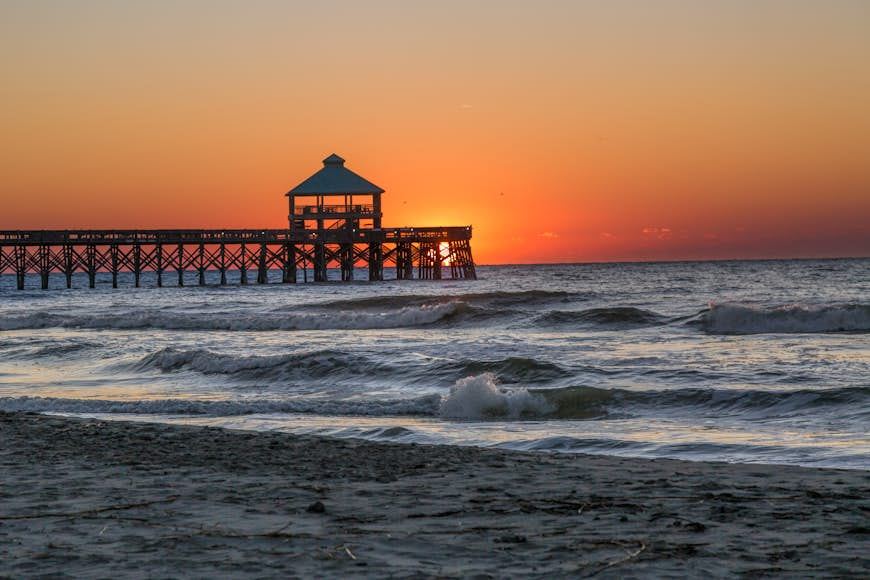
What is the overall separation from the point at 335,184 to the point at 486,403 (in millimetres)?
52122

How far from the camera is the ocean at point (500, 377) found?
1059 centimetres

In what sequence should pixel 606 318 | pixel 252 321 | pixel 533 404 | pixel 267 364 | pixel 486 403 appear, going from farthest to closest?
pixel 252 321 → pixel 606 318 → pixel 267 364 → pixel 533 404 → pixel 486 403

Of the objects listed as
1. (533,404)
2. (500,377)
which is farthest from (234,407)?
(500,377)

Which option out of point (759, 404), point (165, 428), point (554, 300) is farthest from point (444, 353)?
point (554, 300)

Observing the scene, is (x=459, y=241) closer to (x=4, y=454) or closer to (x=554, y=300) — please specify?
(x=554, y=300)

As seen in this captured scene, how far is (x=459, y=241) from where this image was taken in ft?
219

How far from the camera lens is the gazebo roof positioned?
207 feet

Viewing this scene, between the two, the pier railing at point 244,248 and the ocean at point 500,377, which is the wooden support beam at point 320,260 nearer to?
the pier railing at point 244,248

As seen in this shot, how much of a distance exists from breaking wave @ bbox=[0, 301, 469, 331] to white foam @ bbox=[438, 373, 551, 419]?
18002mm

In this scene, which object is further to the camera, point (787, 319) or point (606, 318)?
point (606, 318)

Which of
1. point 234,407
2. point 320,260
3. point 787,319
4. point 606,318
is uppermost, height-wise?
point 320,260

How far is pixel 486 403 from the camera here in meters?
12.5

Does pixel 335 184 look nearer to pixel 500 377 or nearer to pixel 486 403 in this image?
pixel 500 377

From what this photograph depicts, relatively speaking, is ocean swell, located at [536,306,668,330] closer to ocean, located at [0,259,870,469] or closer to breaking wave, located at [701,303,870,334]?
ocean, located at [0,259,870,469]
